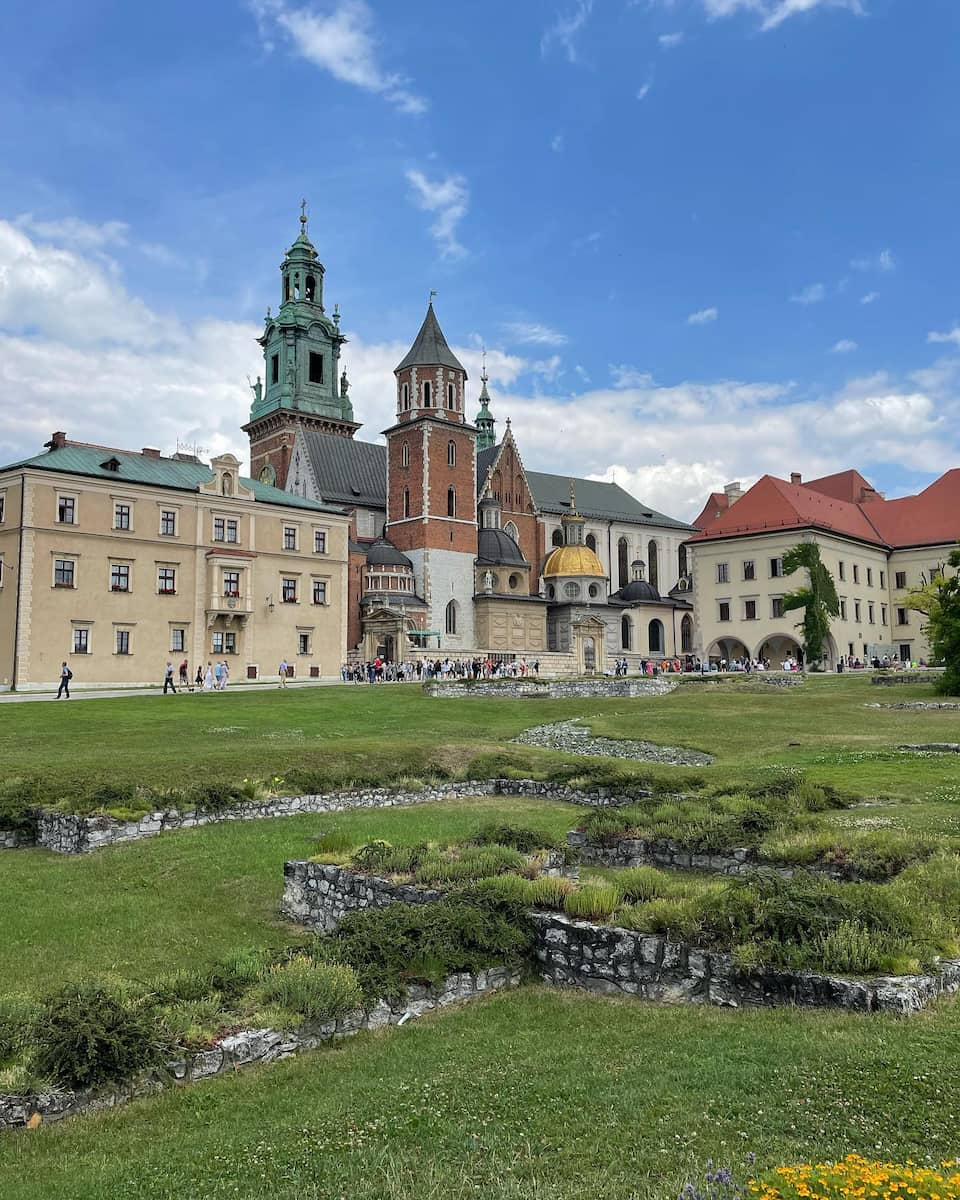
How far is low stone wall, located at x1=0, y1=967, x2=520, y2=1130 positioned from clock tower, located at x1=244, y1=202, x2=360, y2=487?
265ft

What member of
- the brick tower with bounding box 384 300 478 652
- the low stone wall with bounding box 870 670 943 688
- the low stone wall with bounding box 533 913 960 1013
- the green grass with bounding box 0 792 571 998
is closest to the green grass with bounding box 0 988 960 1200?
the low stone wall with bounding box 533 913 960 1013

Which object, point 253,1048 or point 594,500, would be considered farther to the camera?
point 594,500

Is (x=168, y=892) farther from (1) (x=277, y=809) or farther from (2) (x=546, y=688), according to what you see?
(2) (x=546, y=688)

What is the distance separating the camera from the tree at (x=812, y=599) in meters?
69.8

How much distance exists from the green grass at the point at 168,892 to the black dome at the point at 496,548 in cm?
6301

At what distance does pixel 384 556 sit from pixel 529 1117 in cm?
6920

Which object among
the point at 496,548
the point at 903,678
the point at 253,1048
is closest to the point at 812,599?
the point at 903,678

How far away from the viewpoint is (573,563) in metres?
86.4

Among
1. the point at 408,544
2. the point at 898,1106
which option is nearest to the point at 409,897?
the point at 898,1106

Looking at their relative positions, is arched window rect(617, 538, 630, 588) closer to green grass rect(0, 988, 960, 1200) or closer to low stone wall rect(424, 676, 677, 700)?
low stone wall rect(424, 676, 677, 700)

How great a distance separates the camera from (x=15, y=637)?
50.6 m

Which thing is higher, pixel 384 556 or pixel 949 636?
pixel 384 556

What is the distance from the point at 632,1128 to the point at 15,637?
5111 cm

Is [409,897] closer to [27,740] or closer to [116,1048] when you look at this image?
[116,1048]
